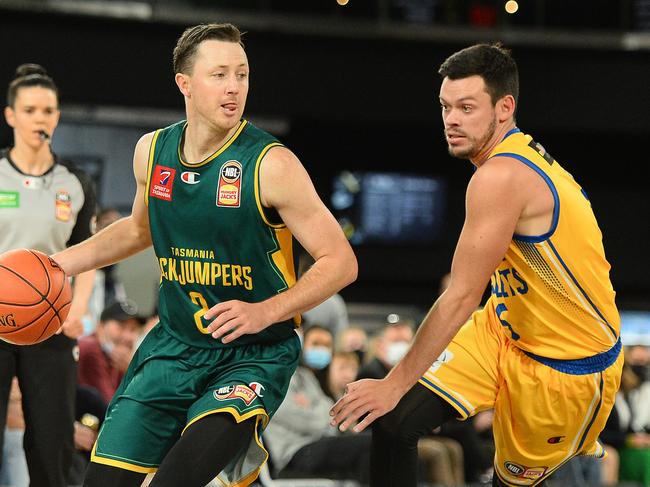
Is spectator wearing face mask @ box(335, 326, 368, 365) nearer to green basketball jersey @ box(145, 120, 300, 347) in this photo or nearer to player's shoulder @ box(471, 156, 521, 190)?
green basketball jersey @ box(145, 120, 300, 347)

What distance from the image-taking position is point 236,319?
10.8 ft

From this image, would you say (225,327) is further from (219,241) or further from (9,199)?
(9,199)

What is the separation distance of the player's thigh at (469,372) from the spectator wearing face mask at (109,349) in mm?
3687

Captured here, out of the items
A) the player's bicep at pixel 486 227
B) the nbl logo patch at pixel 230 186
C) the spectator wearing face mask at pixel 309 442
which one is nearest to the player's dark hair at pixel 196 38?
the nbl logo patch at pixel 230 186

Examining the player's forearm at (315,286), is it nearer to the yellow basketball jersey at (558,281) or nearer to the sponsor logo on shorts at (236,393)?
the sponsor logo on shorts at (236,393)

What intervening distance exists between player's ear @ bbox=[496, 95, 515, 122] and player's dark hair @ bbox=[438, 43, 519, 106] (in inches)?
0.6

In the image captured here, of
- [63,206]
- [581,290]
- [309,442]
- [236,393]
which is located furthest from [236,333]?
[309,442]

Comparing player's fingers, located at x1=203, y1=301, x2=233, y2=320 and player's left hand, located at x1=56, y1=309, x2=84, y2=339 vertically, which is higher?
player's fingers, located at x1=203, y1=301, x2=233, y2=320

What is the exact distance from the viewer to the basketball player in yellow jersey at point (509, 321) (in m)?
3.55

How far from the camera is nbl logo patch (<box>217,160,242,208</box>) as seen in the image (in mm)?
3572

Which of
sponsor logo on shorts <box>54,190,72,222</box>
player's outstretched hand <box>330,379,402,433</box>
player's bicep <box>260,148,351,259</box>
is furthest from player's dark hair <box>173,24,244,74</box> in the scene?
sponsor logo on shorts <box>54,190,72,222</box>

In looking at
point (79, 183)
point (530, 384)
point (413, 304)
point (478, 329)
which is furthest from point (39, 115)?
point (413, 304)

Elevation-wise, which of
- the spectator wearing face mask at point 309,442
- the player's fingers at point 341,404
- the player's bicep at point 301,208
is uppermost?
the player's bicep at point 301,208

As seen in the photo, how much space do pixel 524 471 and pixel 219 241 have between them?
147cm
